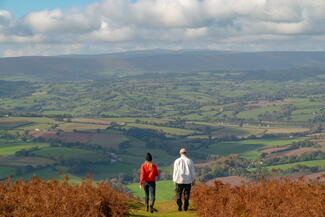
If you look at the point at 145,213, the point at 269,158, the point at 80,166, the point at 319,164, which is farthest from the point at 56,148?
the point at 145,213

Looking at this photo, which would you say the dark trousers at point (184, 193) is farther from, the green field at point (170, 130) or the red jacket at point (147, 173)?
the green field at point (170, 130)

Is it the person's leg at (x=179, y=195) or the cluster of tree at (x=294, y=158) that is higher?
the person's leg at (x=179, y=195)

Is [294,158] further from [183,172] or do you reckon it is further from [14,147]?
[183,172]

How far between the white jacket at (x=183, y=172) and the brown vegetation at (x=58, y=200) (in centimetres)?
274

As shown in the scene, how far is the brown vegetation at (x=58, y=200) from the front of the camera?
41.6 feet

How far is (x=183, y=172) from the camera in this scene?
59.4ft

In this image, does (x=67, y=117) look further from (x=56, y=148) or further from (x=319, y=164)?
(x=319, y=164)

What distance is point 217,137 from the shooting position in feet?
474

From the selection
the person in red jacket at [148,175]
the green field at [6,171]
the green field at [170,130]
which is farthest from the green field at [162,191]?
the green field at [170,130]

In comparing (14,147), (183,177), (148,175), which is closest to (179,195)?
(183,177)

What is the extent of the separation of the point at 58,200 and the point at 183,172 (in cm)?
608

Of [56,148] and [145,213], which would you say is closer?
[145,213]

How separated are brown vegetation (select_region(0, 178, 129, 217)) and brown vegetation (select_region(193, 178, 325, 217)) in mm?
3044

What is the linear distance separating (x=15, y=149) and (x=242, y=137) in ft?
232
